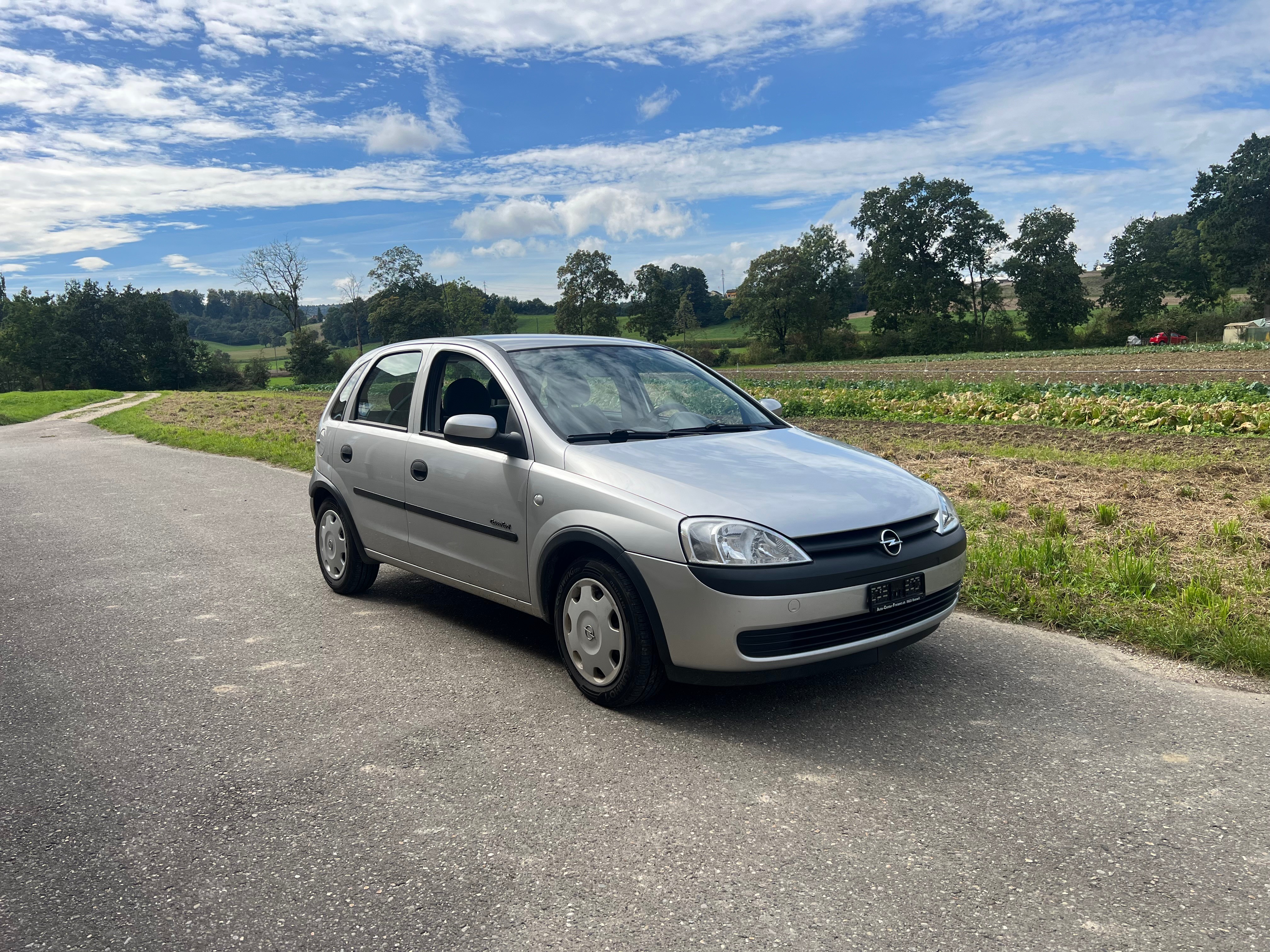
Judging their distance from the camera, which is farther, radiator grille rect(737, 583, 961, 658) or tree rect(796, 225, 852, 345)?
tree rect(796, 225, 852, 345)

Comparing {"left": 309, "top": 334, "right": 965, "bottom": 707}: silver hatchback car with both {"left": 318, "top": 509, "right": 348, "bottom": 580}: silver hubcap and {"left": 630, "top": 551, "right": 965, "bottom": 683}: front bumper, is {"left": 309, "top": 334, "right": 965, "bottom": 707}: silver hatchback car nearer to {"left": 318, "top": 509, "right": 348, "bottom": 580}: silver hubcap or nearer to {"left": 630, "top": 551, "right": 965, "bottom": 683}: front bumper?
{"left": 630, "top": 551, "right": 965, "bottom": 683}: front bumper

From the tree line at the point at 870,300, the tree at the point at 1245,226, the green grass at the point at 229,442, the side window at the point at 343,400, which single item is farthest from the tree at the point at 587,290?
the side window at the point at 343,400

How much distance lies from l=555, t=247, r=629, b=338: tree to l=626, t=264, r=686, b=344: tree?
2170 millimetres

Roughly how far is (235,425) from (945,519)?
925 inches

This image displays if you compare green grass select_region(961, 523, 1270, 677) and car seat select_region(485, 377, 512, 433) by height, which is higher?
car seat select_region(485, 377, 512, 433)

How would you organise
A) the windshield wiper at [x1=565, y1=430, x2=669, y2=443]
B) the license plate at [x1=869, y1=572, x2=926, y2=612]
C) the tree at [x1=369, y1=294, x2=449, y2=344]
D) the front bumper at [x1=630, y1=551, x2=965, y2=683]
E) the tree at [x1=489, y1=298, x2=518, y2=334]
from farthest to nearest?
the tree at [x1=489, y1=298, x2=518, y2=334], the tree at [x1=369, y1=294, x2=449, y2=344], the windshield wiper at [x1=565, y1=430, x2=669, y2=443], the license plate at [x1=869, y1=572, x2=926, y2=612], the front bumper at [x1=630, y1=551, x2=965, y2=683]

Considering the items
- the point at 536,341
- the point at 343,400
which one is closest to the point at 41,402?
the point at 343,400

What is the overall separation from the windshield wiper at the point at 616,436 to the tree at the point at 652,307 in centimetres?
9084

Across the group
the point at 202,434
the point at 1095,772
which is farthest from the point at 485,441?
the point at 202,434

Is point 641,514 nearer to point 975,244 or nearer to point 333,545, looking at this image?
point 333,545

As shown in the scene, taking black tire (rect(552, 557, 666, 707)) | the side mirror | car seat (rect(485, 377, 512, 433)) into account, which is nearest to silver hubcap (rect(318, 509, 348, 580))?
car seat (rect(485, 377, 512, 433))

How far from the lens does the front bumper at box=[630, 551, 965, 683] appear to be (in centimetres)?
372

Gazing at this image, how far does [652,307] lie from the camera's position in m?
97.9

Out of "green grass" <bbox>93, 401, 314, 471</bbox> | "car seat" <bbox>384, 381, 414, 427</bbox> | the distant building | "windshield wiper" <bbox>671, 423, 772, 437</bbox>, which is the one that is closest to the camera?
"windshield wiper" <bbox>671, 423, 772, 437</bbox>
